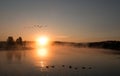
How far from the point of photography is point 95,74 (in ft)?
121

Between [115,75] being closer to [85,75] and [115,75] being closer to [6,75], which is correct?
[85,75]

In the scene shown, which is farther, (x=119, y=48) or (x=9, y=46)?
(x=9, y=46)

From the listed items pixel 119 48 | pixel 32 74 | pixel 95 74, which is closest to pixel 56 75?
pixel 32 74

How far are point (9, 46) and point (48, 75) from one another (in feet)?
349

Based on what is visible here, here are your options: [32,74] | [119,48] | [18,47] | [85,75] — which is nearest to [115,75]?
[85,75]

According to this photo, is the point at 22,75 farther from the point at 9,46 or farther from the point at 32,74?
the point at 9,46

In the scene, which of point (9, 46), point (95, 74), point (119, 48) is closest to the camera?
point (95, 74)

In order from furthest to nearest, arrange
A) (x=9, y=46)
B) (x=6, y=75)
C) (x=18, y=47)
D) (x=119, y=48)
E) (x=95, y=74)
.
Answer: (x=18, y=47) → (x=9, y=46) → (x=119, y=48) → (x=95, y=74) → (x=6, y=75)

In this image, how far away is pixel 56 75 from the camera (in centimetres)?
3553

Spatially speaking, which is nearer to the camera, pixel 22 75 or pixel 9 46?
pixel 22 75

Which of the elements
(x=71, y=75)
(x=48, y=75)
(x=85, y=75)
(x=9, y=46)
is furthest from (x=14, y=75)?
(x=9, y=46)

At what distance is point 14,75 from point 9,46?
348ft

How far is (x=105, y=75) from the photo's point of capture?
117ft

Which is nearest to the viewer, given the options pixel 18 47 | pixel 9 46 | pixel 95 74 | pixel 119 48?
pixel 95 74
